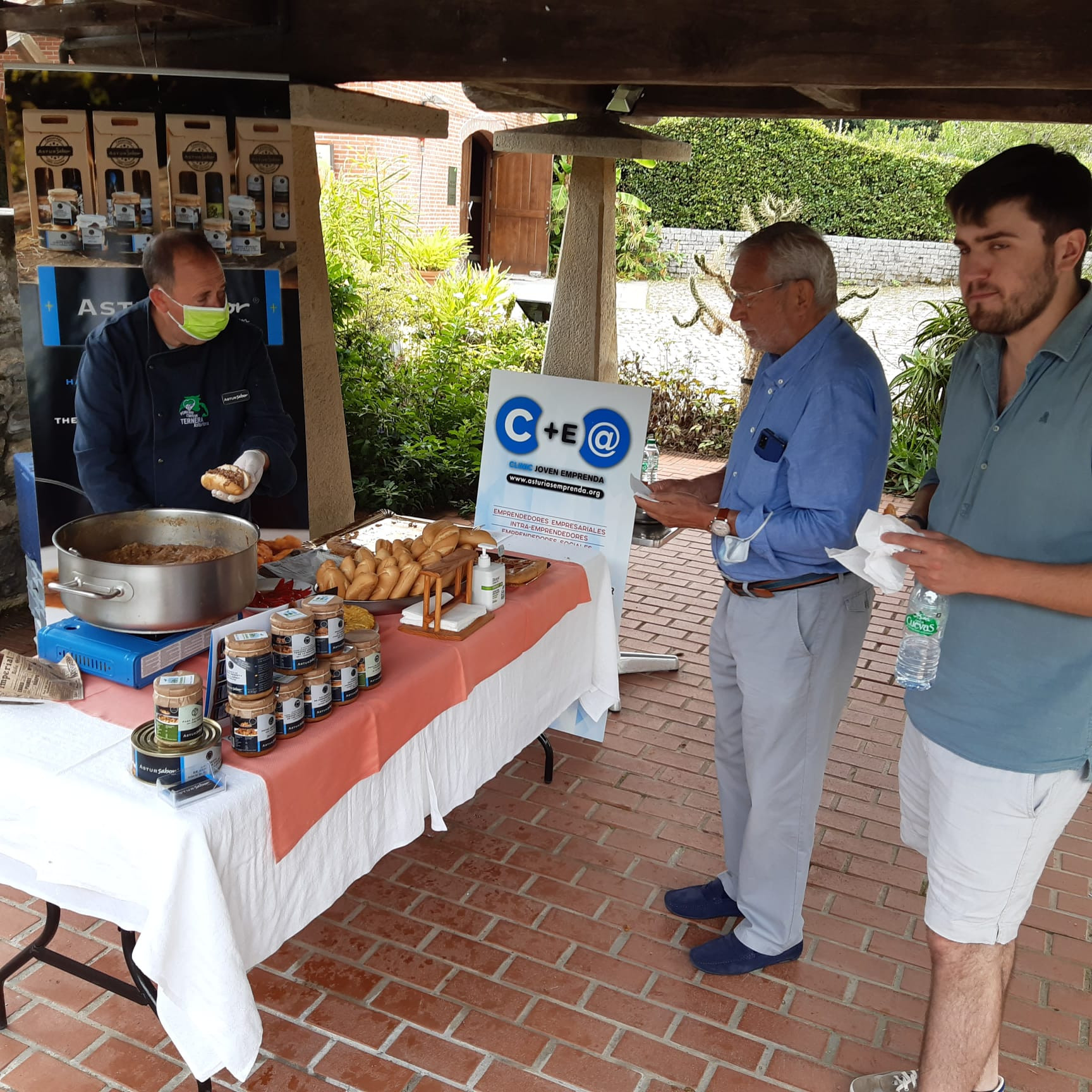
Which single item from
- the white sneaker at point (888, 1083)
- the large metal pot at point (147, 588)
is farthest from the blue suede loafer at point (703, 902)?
the large metal pot at point (147, 588)

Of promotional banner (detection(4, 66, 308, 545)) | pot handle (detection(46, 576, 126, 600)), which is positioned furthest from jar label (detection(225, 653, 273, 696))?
promotional banner (detection(4, 66, 308, 545))

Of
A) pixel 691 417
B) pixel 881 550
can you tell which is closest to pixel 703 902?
pixel 881 550

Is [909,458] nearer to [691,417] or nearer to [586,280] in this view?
[691,417]

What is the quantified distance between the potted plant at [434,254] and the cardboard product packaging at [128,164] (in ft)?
25.2

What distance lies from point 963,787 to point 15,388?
554 cm

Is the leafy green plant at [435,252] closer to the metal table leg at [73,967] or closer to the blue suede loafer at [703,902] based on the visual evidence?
the blue suede loafer at [703,902]

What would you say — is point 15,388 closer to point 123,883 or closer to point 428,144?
point 123,883

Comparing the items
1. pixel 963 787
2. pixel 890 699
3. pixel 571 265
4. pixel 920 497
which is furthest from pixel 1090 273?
pixel 963 787

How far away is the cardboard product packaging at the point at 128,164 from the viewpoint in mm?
4004

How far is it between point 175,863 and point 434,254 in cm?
1120

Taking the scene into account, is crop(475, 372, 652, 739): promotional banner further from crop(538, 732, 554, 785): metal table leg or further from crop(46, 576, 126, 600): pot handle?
crop(46, 576, 126, 600): pot handle

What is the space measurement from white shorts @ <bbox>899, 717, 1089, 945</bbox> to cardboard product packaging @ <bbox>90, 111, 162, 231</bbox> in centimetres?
364

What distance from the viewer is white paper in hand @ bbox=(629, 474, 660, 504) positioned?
3.40 meters

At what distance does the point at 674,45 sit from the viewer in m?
4.29
